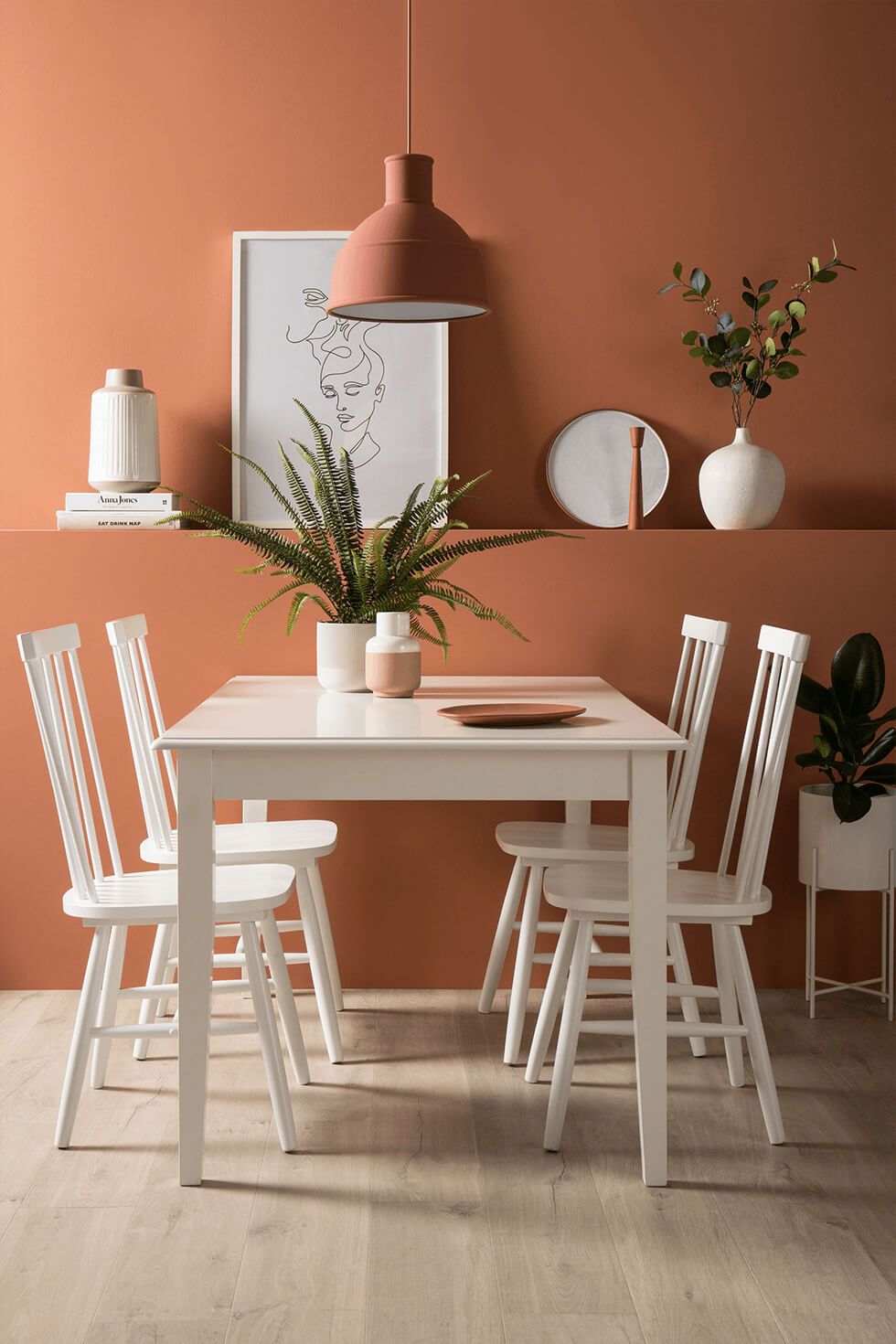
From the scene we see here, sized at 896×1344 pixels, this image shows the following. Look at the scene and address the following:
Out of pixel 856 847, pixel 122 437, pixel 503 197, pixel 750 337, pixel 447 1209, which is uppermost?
pixel 503 197

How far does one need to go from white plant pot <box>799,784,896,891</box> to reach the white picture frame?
128 centimetres

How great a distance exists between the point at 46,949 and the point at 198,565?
0.99 meters

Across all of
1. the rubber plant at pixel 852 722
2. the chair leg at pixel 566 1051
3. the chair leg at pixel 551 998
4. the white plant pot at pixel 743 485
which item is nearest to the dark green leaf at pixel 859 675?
the rubber plant at pixel 852 722

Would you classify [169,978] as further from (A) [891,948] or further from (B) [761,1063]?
(A) [891,948]

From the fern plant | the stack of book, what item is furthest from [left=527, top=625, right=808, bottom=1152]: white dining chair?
the stack of book

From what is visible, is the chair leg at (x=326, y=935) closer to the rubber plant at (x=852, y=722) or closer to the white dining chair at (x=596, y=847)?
the white dining chair at (x=596, y=847)

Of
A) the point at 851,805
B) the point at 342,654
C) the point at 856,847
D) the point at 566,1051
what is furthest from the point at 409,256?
the point at 856,847

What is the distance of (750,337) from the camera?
3.31 m

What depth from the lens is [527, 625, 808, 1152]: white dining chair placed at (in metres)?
2.34

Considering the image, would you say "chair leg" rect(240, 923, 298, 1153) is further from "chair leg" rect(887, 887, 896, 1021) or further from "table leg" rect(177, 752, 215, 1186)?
"chair leg" rect(887, 887, 896, 1021)

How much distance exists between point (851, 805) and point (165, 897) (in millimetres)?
1516

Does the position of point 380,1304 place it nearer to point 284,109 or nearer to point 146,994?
point 146,994

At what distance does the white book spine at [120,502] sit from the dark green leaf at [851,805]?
1.69 metres

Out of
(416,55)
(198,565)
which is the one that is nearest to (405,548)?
(198,565)
